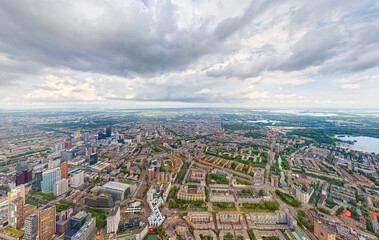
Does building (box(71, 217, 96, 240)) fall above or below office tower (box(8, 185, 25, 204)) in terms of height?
below

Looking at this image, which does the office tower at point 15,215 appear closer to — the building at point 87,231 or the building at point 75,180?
the building at point 87,231

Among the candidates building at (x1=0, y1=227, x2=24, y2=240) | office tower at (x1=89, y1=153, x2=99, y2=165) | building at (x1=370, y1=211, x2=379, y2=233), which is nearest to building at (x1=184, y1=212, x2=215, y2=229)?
building at (x1=0, y1=227, x2=24, y2=240)

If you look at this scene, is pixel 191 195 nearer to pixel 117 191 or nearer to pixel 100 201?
pixel 117 191

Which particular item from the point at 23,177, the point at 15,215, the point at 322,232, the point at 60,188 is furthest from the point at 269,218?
the point at 23,177

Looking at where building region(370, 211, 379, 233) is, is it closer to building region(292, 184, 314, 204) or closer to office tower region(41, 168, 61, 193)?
building region(292, 184, 314, 204)

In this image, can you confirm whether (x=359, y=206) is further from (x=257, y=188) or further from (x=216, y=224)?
(x=216, y=224)

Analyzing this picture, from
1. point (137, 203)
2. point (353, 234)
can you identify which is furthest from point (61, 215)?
point (353, 234)

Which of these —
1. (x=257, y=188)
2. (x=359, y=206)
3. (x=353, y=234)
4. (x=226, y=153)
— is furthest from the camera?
(x=226, y=153)
